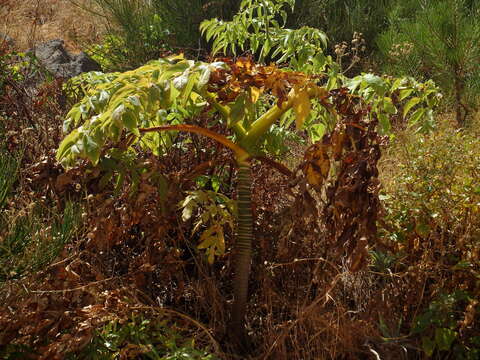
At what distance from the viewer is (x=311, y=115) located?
2.56 m

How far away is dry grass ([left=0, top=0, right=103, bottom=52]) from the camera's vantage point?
9188mm

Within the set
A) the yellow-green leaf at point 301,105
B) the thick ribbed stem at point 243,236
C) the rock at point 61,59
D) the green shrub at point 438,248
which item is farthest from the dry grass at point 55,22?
the yellow-green leaf at point 301,105

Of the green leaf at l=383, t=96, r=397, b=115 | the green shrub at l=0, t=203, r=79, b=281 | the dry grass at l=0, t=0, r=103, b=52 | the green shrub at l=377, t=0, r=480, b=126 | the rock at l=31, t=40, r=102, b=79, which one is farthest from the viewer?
the dry grass at l=0, t=0, r=103, b=52

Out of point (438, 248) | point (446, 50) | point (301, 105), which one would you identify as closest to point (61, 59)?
point (446, 50)

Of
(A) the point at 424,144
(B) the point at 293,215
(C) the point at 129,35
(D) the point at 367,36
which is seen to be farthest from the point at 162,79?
(D) the point at 367,36

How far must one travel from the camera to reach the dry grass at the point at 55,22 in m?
9.19

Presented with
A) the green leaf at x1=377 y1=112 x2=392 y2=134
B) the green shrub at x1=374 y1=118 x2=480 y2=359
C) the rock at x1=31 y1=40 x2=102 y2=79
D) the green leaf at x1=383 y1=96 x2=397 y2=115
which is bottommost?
the green shrub at x1=374 y1=118 x2=480 y2=359

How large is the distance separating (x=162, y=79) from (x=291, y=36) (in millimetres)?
756

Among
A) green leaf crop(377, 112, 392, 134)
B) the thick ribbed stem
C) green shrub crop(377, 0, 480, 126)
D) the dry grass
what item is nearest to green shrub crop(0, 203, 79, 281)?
the thick ribbed stem

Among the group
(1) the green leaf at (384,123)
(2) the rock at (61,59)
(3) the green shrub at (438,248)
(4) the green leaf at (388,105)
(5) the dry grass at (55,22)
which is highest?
(5) the dry grass at (55,22)

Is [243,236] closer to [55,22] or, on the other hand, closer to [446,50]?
[446,50]

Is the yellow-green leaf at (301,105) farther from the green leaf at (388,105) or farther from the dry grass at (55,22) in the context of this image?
the dry grass at (55,22)

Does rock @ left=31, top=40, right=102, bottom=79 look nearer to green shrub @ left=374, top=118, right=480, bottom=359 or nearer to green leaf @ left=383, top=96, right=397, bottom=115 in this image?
green shrub @ left=374, top=118, right=480, bottom=359

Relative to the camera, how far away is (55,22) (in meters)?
10.9
